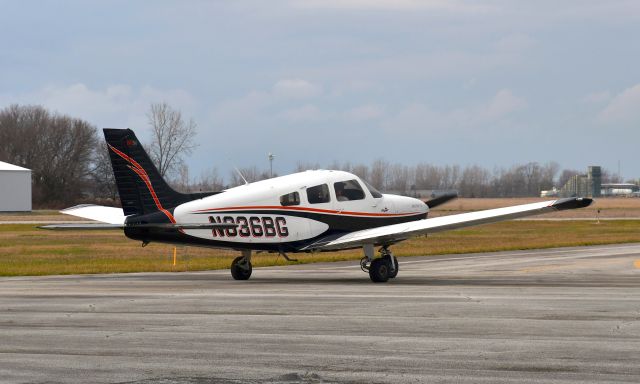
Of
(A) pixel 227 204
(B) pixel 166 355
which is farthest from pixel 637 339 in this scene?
(A) pixel 227 204

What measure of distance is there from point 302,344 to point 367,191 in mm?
12739

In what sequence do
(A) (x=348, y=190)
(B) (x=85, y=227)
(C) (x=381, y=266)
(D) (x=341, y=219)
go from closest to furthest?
(B) (x=85, y=227) → (C) (x=381, y=266) → (D) (x=341, y=219) → (A) (x=348, y=190)

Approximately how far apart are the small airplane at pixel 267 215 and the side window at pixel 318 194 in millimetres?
24

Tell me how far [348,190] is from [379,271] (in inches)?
87.8

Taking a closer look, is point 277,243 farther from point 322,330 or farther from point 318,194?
point 322,330

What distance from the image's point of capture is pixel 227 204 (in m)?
23.6

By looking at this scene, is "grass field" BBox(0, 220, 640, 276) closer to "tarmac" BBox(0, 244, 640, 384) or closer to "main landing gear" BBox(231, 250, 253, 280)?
"main landing gear" BBox(231, 250, 253, 280)

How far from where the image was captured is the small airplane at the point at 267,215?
23.3 m

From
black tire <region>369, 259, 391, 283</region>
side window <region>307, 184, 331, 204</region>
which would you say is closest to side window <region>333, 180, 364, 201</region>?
side window <region>307, 184, 331, 204</region>

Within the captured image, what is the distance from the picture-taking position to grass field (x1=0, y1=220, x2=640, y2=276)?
→ 3312 cm

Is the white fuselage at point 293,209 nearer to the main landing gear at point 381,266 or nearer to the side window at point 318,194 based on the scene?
the side window at point 318,194

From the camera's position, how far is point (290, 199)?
24.3 m

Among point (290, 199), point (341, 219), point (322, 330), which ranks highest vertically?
point (290, 199)

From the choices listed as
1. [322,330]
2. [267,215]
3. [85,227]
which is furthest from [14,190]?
[322,330]
